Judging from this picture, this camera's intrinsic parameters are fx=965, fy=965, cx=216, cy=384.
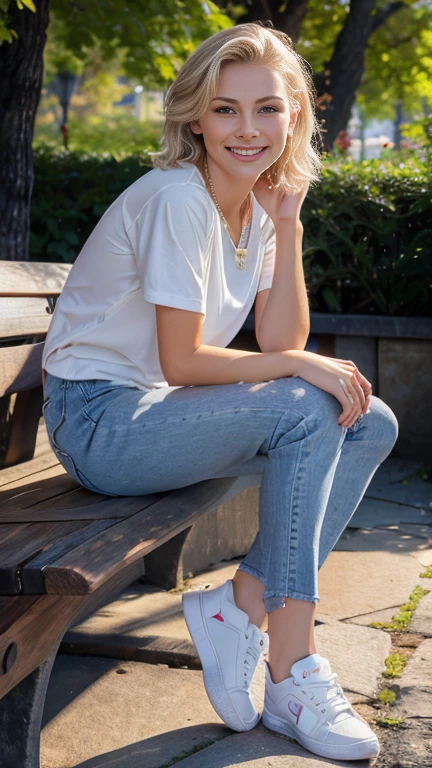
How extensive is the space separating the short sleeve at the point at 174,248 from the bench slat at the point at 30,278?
2.56 ft

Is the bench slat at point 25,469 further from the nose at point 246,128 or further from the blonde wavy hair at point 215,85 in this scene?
the nose at point 246,128

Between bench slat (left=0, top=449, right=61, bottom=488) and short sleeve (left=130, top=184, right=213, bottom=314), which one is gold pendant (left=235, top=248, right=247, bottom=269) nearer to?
short sleeve (left=130, top=184, right=213, bottom=314)

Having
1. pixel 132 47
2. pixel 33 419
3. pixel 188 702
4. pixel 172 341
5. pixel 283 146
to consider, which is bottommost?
pixel 188 702

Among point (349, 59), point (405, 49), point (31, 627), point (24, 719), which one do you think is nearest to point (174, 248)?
point (31, 627)

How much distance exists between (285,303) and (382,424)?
454mm

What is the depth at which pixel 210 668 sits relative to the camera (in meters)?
2.42

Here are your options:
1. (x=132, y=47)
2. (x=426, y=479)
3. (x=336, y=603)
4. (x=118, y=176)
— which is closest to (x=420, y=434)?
(x=426, y=479)

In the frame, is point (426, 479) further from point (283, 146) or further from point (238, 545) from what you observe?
point (283, 146)

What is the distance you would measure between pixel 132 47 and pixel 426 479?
4.01 m

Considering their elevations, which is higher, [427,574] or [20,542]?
[20,542]

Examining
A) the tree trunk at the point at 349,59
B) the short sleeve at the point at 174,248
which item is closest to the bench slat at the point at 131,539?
the short sleeve at the point at 174,248

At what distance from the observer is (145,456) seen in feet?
7.63

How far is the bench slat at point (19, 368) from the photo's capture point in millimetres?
2863

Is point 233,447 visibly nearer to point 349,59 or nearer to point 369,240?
point 369,240
